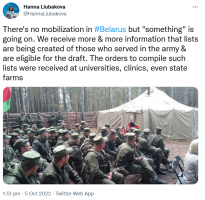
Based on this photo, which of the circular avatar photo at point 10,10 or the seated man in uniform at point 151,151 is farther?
the seated man in uniform at point 151,151

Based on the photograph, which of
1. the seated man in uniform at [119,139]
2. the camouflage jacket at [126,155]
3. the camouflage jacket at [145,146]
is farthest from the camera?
the seated man in uniform at [119,139]

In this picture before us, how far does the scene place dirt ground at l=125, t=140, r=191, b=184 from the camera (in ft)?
15.1

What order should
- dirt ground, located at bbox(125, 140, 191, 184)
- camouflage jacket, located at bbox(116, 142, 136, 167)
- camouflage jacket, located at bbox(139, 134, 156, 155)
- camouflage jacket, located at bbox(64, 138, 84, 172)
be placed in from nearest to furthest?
1. camouflage jacket, located at bbox(116, 142, 136, 167)
2. camouflage jacket, located at bbox(64, 138, 84, 172)
3. dirt ground, located at bbox(125, 140, 191, 184)
4. camouflage jacket, located at bbox(139, 134, 156, 155)

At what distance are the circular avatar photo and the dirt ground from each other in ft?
15.5

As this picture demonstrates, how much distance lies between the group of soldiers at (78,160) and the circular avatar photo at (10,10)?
7.14 ft

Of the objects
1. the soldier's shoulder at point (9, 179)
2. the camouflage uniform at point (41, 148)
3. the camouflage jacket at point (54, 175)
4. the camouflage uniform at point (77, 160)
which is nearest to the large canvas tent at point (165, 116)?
the camouflage uniform at point (77, 160)

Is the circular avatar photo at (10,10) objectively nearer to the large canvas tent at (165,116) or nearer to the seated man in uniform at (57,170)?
the seated man in uniform at (57,170)

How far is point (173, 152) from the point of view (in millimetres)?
7707

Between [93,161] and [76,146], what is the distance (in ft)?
4.30

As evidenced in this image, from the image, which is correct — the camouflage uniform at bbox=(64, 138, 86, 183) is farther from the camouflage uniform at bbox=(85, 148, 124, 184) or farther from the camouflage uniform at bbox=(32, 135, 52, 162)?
the camouflage uniform at bbox=(85, 148, 124, 184)

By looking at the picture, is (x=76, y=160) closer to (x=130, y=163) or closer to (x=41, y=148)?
(x=41, y=148)

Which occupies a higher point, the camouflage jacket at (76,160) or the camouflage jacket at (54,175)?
the camouflage jacket at (54,175)

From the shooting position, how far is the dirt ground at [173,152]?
4.62 meters

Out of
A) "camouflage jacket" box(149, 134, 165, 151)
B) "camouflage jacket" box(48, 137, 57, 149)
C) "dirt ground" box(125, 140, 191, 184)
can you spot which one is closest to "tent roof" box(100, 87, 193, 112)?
"dirt ground" box(125, 140, 191, 184)
